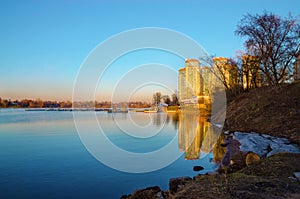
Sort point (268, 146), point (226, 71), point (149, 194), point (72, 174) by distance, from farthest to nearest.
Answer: point (226, 71) < point (72, 174) < point (268, 146) < point (149, 194)

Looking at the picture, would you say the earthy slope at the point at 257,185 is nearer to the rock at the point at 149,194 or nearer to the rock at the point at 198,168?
the rock at the point at 149,194

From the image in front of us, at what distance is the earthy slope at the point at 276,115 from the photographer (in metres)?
10.6

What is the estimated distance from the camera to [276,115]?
497 inches

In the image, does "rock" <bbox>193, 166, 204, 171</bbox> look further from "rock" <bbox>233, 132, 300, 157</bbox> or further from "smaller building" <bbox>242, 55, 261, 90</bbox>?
"smaller building" <bbox>242, 55, 261, 90</bbox>

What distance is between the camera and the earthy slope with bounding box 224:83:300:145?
1059cm

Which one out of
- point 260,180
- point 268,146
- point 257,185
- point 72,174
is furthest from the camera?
point 72,174

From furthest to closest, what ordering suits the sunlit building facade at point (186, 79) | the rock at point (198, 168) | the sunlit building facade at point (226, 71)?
the sunlit building facade at point (226, 71) → the sunlit building facade at point (186, 79) → the rock at point (198, 168)

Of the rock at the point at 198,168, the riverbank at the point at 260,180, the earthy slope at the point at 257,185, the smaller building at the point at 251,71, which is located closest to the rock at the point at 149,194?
the riverbank at the point at 260,180

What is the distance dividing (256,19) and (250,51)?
310cm

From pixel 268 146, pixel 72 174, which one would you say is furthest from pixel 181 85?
pixel 72 174

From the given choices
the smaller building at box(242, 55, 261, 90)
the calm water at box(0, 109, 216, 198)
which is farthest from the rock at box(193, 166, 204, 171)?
→ the smaller building at box(242, 55, 261, 90)

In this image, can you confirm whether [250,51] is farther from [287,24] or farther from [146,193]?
[146,193]

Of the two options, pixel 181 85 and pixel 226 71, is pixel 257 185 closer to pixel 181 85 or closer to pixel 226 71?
pixel 181 85

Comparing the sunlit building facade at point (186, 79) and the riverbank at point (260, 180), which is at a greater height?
the sunlit building facade at point (186, 79)
